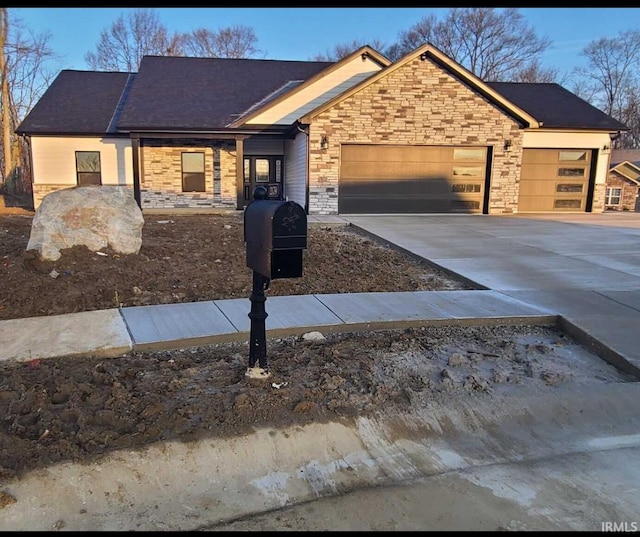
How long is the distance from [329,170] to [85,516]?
52.3 feet

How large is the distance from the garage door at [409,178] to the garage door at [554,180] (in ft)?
7.97

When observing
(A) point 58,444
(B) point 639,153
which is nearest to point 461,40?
(B) point 639,153

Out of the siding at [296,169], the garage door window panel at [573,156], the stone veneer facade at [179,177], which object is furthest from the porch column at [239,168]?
the garage door window panel at [573,156]

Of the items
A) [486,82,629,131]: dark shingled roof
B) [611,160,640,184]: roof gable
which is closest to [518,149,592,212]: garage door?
[486,82,629,131]: dark shingled roof

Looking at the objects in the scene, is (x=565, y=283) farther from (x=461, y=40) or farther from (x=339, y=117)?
(x=461, y=40)

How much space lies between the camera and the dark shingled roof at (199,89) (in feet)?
62.4

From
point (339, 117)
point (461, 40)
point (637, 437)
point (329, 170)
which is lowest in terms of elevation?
point (637, 437)

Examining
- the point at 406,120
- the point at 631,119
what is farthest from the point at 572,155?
the point at 631,119

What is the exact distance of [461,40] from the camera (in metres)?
48.1

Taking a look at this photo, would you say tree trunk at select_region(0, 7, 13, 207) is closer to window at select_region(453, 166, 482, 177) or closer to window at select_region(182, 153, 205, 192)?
window at select_region(182, 153, 205, 192)

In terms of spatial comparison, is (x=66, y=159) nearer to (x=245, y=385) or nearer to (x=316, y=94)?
(x=316, y=94)

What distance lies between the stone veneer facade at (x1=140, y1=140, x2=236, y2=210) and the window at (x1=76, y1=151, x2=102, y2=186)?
2.02 meters

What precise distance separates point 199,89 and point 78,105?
5.16 meters

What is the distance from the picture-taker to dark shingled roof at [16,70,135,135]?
66.1 ft
